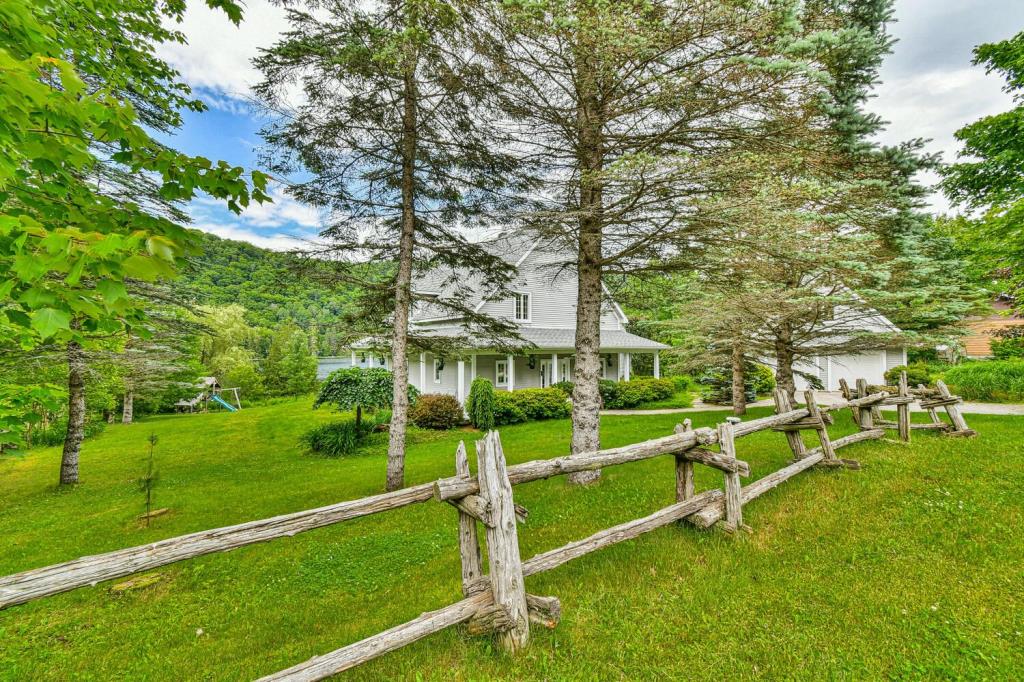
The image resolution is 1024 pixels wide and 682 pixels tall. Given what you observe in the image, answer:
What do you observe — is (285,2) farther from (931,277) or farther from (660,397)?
(660,397)

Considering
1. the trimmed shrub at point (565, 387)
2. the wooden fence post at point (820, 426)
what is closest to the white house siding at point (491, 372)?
the trimmed shrub at point (565, 387)

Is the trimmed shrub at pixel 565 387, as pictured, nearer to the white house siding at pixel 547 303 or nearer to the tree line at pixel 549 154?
the white house siding at pixel 547 303

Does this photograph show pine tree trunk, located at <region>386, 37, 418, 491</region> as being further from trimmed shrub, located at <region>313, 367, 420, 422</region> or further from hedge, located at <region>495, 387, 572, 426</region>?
hedge, located at <region>495, 387, 572, 426</region>

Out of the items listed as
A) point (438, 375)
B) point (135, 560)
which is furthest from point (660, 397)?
point (135, 560)

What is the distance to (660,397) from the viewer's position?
68.4ft

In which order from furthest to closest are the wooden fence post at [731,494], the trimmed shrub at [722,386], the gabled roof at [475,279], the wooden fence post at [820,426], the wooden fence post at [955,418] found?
the trimmed shrub at [722,386] → the wooden fence post at [955,418] → the gabled roof at [475,279] → the wooden fence post at [820,426] → the wooden fence post at [731,494]

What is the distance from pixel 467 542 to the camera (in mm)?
3475

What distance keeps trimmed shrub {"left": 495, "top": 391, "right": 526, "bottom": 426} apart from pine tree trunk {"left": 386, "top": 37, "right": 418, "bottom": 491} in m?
7.86

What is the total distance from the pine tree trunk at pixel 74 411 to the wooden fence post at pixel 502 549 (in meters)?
10.3

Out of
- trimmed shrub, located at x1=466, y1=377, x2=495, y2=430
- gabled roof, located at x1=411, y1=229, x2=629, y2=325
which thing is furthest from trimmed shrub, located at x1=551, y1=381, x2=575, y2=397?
gabled roof, located at x1=411, y1=229, x2=629, y2=325

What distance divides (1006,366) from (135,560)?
2410 cm

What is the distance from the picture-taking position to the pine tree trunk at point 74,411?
8.73m

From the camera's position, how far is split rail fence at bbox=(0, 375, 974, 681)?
2.34 metres

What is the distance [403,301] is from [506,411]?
29.2 feet
